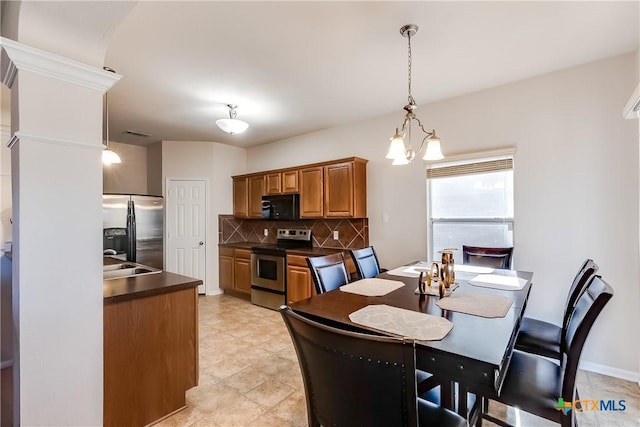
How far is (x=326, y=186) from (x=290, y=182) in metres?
0.69

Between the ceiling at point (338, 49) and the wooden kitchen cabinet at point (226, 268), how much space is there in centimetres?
241

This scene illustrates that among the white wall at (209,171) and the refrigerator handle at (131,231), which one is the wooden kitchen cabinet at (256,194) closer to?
the white wall at (209,171)

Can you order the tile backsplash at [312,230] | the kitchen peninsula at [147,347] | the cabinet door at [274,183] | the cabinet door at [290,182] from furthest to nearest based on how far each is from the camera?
the cabinet door at [274,183]
the cabinet door at [290,182]
the tile backsplash at [312,230]
the kitchen peninsula at [147,347]

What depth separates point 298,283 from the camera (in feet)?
12.9

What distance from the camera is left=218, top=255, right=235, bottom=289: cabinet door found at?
496 cm

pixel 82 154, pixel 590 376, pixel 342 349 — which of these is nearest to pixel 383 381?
pixel 342 349

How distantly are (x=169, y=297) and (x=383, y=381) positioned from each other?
5.28 ft

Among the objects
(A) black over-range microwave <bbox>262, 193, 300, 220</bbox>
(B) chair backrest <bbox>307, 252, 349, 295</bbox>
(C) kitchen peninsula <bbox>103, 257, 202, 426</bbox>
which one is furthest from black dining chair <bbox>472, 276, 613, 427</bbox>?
(A) black over-range microwave <bbox>262, 193, 300, 220</bbox>

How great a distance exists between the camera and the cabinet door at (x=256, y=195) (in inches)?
194

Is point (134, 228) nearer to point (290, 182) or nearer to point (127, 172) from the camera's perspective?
point (127, 172)

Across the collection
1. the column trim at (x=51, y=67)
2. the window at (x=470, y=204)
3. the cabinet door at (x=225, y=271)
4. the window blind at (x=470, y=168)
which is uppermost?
the column trim at (x=51, y=67)

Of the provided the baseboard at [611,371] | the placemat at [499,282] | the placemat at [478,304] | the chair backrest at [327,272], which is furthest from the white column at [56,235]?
the baseboard at [611,371]

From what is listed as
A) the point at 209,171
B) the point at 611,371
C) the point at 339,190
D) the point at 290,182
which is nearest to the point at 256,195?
the point at 290,182

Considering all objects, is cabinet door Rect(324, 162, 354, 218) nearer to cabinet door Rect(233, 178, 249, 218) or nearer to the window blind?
the window blind
